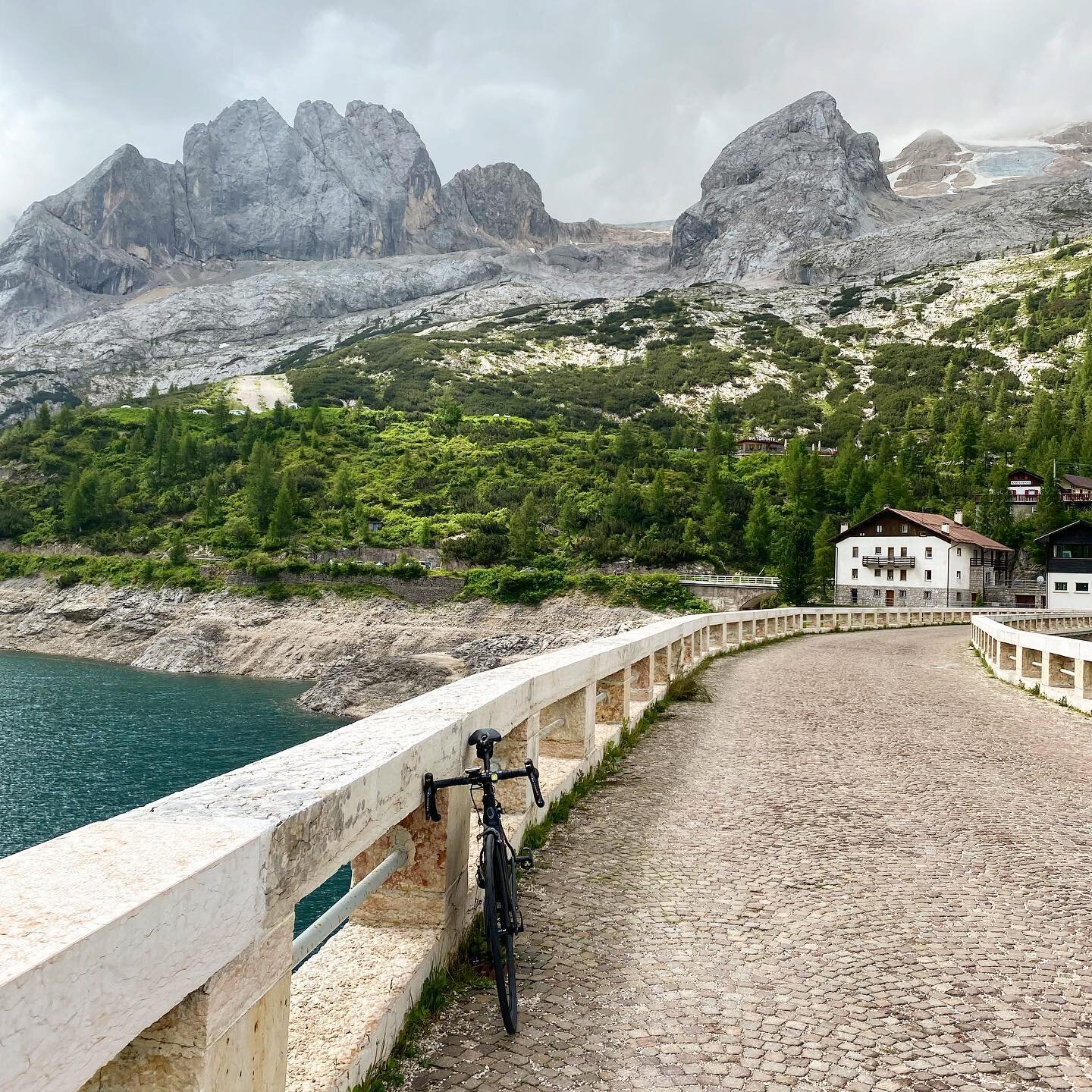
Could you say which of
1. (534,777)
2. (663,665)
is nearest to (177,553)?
(663,665)

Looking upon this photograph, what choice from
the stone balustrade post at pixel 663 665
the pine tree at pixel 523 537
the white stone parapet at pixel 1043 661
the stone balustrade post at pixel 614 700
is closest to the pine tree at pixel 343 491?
the pine tree at pixel 523 537

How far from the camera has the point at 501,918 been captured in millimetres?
4195

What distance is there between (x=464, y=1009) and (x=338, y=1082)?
1.04 metres

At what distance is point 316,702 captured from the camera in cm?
4312

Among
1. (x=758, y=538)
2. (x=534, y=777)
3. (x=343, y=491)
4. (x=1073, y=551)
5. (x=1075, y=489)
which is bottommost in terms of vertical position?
(x=534, y=777)

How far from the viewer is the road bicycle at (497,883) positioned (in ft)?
13.1

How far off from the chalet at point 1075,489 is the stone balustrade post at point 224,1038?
10019 centimetres

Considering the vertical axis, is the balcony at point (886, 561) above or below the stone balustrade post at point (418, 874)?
above

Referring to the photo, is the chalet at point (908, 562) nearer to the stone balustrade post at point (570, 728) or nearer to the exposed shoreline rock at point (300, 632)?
the exposed shoreline rock at point (300, 632)

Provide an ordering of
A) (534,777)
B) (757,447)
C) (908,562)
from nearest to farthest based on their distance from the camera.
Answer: (534,777) → (908,562) → (757,447)

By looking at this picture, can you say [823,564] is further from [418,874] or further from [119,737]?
[418,874]

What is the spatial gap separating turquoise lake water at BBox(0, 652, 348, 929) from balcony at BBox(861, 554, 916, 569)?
152 ft

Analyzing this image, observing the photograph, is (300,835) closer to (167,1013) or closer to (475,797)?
(167,1013)

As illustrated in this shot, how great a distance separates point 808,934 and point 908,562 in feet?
221
